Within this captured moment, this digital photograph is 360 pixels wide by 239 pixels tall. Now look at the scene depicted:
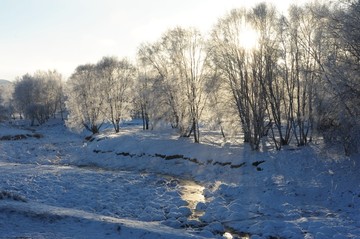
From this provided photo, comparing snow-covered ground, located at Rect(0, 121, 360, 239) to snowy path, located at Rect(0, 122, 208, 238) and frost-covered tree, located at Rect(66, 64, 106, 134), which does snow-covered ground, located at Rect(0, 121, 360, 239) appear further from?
frost-covered tree, located at Rect(66, 64, 106, 134)

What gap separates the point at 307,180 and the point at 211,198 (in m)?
5.52

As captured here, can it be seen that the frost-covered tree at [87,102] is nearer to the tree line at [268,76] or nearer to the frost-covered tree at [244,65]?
the tree line at [268,76]

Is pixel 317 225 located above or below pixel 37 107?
below

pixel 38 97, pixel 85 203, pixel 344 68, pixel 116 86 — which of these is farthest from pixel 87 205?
pixel 38 97

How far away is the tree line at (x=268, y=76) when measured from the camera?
1675cm

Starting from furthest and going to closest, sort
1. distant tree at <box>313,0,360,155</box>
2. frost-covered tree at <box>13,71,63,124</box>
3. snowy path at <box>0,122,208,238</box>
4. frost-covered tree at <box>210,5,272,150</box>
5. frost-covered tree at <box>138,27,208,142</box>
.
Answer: frost-covered tree at <box>13,71,63,124</box>, frost-covered tree at <box>138,27,208,142</box>, frost-covered tree at <box>210,5,272,150</box>, distant tree at <box>313,0,360,155</box>, snowy path at <box>0,122,208,238</box>

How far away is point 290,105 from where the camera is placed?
2734cm

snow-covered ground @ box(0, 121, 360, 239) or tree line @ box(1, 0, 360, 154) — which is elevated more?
tree line @ box(1, 0, 360, 154)

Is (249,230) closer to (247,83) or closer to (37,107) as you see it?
(247,83)

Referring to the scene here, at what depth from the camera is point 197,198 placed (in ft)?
59.2

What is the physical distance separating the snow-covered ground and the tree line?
2482 millimetres

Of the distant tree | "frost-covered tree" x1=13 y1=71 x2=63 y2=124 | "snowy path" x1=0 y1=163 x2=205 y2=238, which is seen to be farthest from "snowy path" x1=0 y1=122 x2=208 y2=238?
"frost-covered tree" x1=13 y1=71 x2=63 y2=124

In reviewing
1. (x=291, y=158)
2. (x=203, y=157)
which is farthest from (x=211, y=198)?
(x=203, y=157)

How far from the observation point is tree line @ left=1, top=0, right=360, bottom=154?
659 inches
